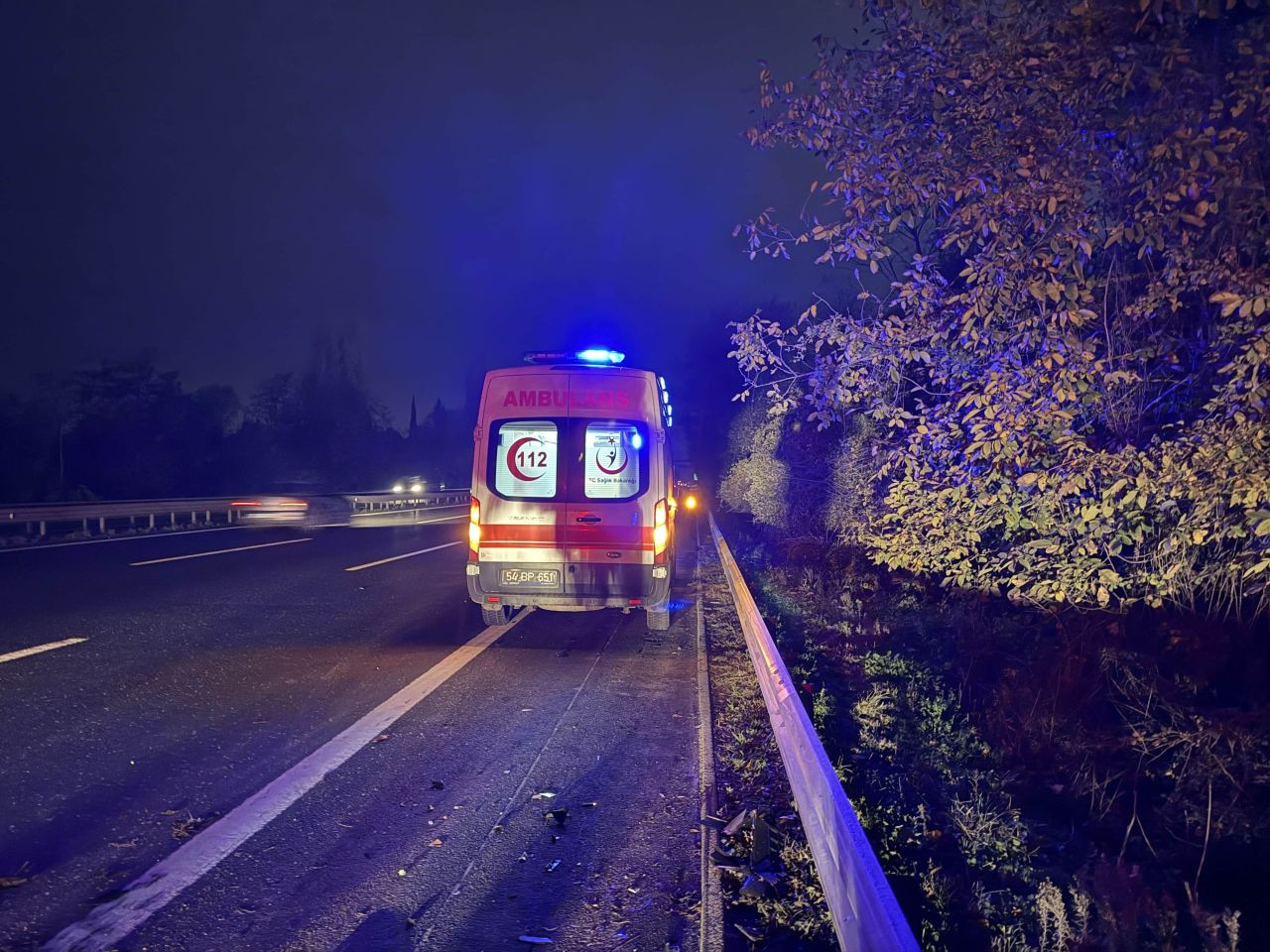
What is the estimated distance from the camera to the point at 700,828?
4039 mm

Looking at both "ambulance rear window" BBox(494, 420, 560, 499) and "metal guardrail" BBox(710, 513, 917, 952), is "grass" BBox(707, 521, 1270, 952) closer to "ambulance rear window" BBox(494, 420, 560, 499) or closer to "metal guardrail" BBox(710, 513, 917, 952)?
"metal guardrail" BBox(710, 513, 917, 952)

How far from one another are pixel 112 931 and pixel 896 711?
5514 mm

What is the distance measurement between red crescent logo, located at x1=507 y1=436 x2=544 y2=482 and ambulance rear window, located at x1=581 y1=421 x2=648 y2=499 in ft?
1.80

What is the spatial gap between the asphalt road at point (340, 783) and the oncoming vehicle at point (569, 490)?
0.74 meters

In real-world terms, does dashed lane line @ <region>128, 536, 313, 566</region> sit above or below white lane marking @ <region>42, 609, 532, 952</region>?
above

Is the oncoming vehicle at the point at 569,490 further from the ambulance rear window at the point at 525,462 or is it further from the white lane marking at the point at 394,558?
the white lane marking at the point at 394,558

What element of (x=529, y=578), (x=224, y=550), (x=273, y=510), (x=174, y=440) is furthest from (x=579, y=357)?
(x=174, y=440)

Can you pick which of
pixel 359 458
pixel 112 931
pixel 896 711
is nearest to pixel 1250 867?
pixel 896 711

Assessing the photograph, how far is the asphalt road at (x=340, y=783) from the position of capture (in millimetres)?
3172

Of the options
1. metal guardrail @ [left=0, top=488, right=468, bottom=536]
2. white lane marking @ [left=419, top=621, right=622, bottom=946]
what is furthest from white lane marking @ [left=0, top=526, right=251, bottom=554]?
white lane marking @ [left=419, top=621, right=622, bottom=946]

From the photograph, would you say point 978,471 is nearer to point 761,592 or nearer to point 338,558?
point 761,592

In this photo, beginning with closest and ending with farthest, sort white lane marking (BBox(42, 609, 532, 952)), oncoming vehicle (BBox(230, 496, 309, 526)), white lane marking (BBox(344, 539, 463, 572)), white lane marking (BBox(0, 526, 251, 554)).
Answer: white lane marking (BBox(42, 609, 532, 952)) < white lane marking (BBox(344, 539, 463, 572)) < white lane marking (BBox(0, 526, 251, 554)) < oncoming vehicle (BBox(230, 496, 309, 526))

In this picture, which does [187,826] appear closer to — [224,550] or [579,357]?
[579,357]

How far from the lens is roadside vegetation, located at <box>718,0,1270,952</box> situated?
4.36 meters
